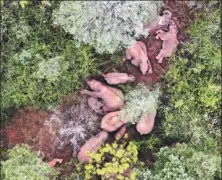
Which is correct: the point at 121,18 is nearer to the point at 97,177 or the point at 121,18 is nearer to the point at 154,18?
the point at 154,18

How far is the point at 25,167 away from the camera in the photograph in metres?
5.42

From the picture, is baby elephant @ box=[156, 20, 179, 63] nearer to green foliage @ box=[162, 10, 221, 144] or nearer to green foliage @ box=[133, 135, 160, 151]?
green foliage @ box=[162, 10, 221, 144]

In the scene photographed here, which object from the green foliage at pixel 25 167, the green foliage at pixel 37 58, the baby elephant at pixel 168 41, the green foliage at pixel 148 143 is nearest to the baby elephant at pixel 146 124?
the green foliage at pixel 148 143

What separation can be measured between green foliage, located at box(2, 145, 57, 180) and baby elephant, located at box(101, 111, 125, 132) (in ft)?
2.70

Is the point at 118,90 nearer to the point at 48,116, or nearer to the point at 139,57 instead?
the point at 139,57

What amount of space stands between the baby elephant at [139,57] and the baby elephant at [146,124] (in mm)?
561

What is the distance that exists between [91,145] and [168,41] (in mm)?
1567

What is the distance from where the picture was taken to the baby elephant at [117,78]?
5.87 metres

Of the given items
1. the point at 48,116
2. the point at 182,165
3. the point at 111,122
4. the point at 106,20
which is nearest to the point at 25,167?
the point at 48,116

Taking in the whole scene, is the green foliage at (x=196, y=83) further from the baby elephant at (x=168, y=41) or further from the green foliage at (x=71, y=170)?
the green foliage at (x=71, y=170)

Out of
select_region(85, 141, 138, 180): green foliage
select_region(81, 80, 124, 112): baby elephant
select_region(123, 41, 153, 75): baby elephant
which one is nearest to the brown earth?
select_region(85, 141, 138, 180): green foliage

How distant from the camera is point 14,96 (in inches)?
231

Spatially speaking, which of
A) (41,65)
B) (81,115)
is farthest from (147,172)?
(41,65)

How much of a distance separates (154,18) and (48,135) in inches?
77.0
